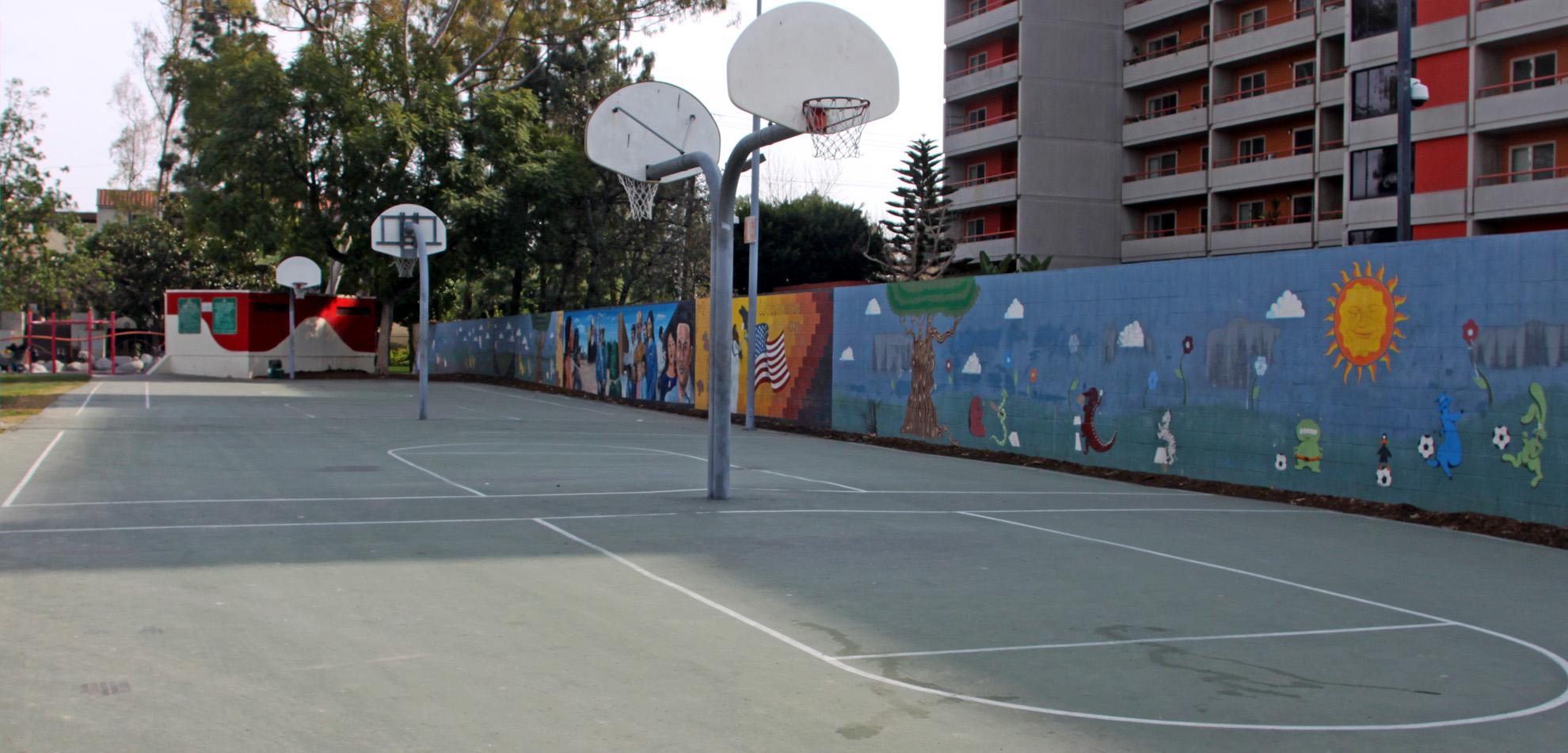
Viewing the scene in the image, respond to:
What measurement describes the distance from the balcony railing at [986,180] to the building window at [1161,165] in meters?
6.46

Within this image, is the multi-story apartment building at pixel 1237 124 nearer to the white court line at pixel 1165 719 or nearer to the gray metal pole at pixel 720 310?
the gray metal pole at pixel 720 310

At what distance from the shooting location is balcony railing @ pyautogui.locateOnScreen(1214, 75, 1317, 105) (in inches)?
1857

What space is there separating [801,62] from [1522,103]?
34600 millimetres

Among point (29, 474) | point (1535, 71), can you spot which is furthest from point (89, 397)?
point (1535, 71)

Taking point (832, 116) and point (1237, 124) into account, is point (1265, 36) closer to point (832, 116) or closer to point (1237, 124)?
point (1237, 124)

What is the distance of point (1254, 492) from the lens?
1326 cm

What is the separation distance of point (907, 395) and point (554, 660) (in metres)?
14.6

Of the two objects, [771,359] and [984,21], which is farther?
[984,21]

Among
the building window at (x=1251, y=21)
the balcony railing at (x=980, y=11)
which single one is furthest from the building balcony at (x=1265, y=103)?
the balcony railing at (x=980, y=11)

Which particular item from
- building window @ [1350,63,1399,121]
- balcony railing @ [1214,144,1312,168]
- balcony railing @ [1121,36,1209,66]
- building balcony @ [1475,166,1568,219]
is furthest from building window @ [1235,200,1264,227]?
building balcony @ [1475,166,1568,219]

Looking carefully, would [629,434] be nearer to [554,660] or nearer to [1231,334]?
[1231,334]

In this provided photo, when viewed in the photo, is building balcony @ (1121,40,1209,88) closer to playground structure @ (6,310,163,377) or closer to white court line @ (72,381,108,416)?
playground structure @ (6,310,163,377)

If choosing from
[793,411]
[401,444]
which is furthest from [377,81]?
[401,444]

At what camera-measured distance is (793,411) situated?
23.3 m
